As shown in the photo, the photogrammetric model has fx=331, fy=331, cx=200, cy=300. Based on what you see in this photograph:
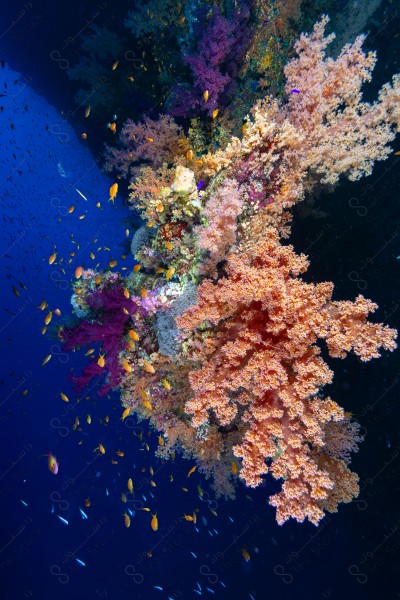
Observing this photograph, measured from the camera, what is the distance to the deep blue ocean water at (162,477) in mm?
5035

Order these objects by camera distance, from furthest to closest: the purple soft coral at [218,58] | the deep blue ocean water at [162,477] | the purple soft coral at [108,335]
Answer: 1. the purple soft coral at [218,58]
2. the purple soft coral at [108,335]
3. the deep blue ocean water at [162,477]

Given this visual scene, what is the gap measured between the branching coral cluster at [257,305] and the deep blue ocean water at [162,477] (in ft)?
3.15

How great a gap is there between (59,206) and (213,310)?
4048 cm

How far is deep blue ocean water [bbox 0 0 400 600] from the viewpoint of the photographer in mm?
5035

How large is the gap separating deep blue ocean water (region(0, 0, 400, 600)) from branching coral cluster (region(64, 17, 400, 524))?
960 millimetres

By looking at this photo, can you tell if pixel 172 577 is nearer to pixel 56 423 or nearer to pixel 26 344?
pixel 56 423

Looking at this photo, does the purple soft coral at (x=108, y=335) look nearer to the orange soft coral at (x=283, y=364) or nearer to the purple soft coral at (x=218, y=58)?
the orange soft coral at (x=283, y=364)

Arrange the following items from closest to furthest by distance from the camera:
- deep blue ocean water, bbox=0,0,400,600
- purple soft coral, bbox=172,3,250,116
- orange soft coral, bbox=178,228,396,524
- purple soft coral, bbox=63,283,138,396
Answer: orange soft coral, bbox=178,228,396,524 < deep blue ocean water, bbox=0,0,400,600 < purple soft coral, bbox=63,283,138,396 < purple soft coral, bbox=172,3,250,116

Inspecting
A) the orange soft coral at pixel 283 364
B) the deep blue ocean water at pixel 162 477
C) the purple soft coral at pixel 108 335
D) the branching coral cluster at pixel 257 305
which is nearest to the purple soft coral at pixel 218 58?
the branching coral cluster at pixel 257 305

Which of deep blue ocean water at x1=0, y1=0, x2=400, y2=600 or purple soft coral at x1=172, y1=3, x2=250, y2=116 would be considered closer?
deep blue ocean water at x1=0, y1=0, x2=400, y2=600

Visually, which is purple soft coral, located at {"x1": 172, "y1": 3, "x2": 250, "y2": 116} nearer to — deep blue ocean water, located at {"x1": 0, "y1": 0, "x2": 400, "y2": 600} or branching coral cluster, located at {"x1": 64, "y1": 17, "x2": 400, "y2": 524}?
branching coral cluster, located at {"x1": 64, "y1": 17, "x2": 400, "y2": 524}

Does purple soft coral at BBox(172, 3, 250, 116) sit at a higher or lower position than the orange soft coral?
higher

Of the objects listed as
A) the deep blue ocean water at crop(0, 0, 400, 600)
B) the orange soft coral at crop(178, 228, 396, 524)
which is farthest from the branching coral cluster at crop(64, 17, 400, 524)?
the deep blue ocean water at crop(0, 0, 400, 600)

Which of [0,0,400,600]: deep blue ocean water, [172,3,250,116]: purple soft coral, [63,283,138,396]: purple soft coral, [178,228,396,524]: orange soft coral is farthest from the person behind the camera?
[172,3,250,116]: purple soft coral
